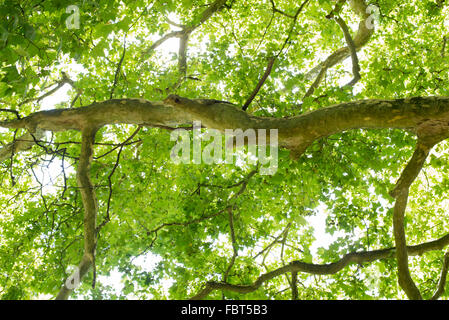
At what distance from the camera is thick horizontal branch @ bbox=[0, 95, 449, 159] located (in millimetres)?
3057

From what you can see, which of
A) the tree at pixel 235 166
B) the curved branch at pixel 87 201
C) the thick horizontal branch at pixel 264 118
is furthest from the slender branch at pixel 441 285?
the curved branch at pixel 87 201

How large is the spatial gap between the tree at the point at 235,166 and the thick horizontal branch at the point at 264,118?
0.02 meters

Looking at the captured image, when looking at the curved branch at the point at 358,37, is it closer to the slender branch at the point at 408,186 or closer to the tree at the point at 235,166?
the tree at the point at 235,166

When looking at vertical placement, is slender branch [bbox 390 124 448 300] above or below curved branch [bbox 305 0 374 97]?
below

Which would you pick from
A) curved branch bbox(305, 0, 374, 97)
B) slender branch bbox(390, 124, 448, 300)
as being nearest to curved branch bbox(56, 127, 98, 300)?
slender branch bbox(390, 124, 448, 300)

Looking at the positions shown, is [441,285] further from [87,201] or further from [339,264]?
[87,201]

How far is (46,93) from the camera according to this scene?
8.96 meters

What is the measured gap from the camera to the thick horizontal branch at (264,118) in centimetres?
306

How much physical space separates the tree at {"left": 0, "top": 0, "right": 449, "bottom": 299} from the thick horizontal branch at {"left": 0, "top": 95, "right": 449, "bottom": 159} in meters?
0.02

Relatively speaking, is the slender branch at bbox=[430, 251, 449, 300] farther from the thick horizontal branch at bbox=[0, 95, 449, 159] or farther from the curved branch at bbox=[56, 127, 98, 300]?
the curved branch at bbox=[56, 127, 98, 300]

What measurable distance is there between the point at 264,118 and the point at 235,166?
2984mm

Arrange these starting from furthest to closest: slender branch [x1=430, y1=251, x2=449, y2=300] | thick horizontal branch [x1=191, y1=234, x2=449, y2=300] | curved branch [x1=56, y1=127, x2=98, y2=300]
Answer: thick horizontal branch [x1=191, y1=234, x2=449, y2=300] → slender branch [x1=430, y1=251, x2=449, y2=300] → curved branch [x1=56, y1=127, x2=98, y2=300]
